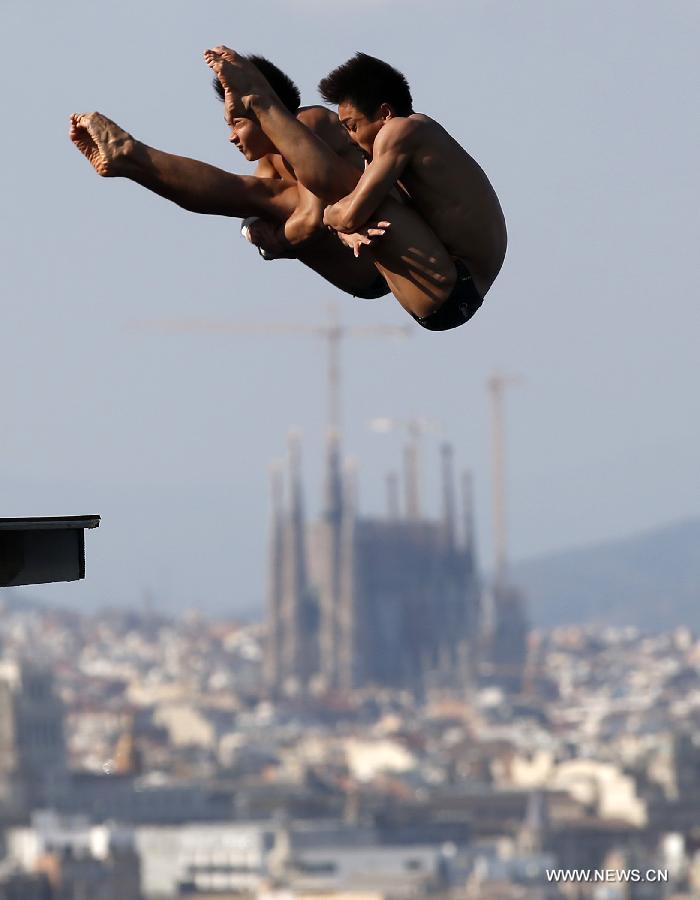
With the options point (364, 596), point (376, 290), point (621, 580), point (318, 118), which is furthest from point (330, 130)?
point (621, 580)

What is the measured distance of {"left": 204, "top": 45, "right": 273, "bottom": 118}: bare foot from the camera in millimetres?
4703

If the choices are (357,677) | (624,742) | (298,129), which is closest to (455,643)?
(357,677)

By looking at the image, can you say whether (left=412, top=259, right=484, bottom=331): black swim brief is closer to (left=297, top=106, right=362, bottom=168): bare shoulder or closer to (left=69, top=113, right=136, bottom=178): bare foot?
(left=297, top=106, right=362, bottom=168): bare shoulder

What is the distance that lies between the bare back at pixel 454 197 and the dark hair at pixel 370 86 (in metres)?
0.06

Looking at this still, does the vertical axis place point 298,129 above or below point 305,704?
below

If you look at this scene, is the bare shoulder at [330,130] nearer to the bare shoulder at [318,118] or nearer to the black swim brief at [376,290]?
the bare shoulder at [318,118]

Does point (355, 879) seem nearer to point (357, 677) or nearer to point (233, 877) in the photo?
point (233, 877)

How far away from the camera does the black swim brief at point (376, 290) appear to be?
5074 mm

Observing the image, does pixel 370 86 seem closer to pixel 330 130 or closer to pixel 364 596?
pixel 330 130

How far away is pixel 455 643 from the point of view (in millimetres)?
107938

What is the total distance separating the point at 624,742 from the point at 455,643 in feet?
95.4

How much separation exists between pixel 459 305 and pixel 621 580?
156 m

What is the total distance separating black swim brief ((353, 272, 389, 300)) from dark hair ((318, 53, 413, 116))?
369mm

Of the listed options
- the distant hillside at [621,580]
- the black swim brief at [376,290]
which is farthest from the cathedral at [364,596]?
the black swim brief at [376,290]
